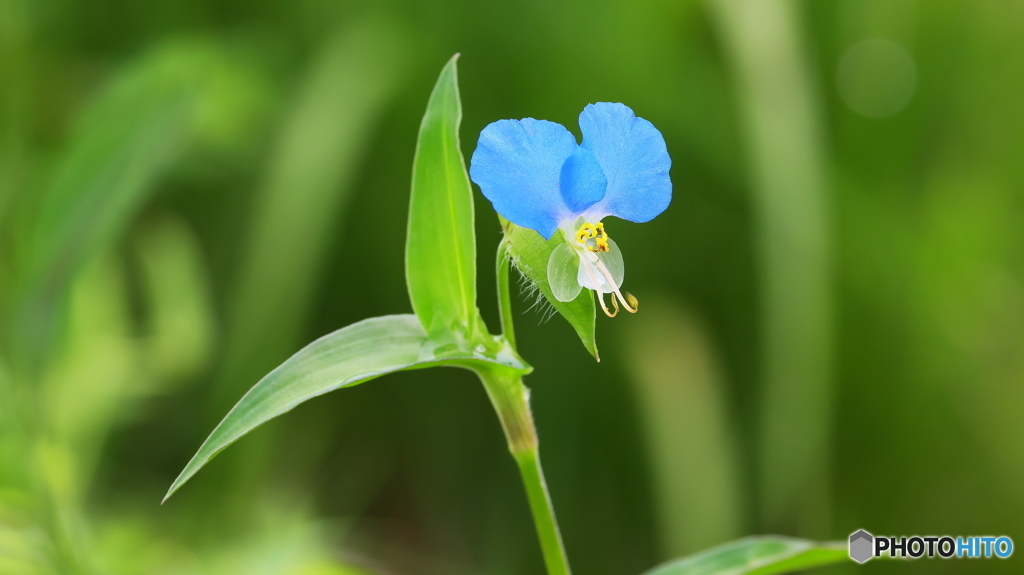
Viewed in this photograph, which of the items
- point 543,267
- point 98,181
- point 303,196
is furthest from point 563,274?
point 303,196

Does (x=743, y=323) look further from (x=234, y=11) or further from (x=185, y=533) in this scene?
(x=234, y=11)

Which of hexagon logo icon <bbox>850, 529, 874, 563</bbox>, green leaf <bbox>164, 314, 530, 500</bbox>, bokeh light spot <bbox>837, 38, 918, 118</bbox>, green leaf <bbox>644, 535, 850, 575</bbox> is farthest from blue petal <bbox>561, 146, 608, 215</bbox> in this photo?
bokeh light spot <bbox>837, 38, 918, 118</bbox>

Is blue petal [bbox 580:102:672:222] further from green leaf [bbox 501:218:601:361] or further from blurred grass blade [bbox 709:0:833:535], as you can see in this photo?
blurred grass blade [bbox 709:0:833:535]

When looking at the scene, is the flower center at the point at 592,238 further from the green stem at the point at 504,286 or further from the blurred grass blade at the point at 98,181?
the blurred grass blade at the point at 98,181

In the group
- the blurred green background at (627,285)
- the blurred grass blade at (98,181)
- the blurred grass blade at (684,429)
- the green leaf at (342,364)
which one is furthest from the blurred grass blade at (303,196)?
the green leaf at (342,364)

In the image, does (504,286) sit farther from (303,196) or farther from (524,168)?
(303,196)

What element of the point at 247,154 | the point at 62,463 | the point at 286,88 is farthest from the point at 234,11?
the point at 62,463

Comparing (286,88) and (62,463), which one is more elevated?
(286,88)
